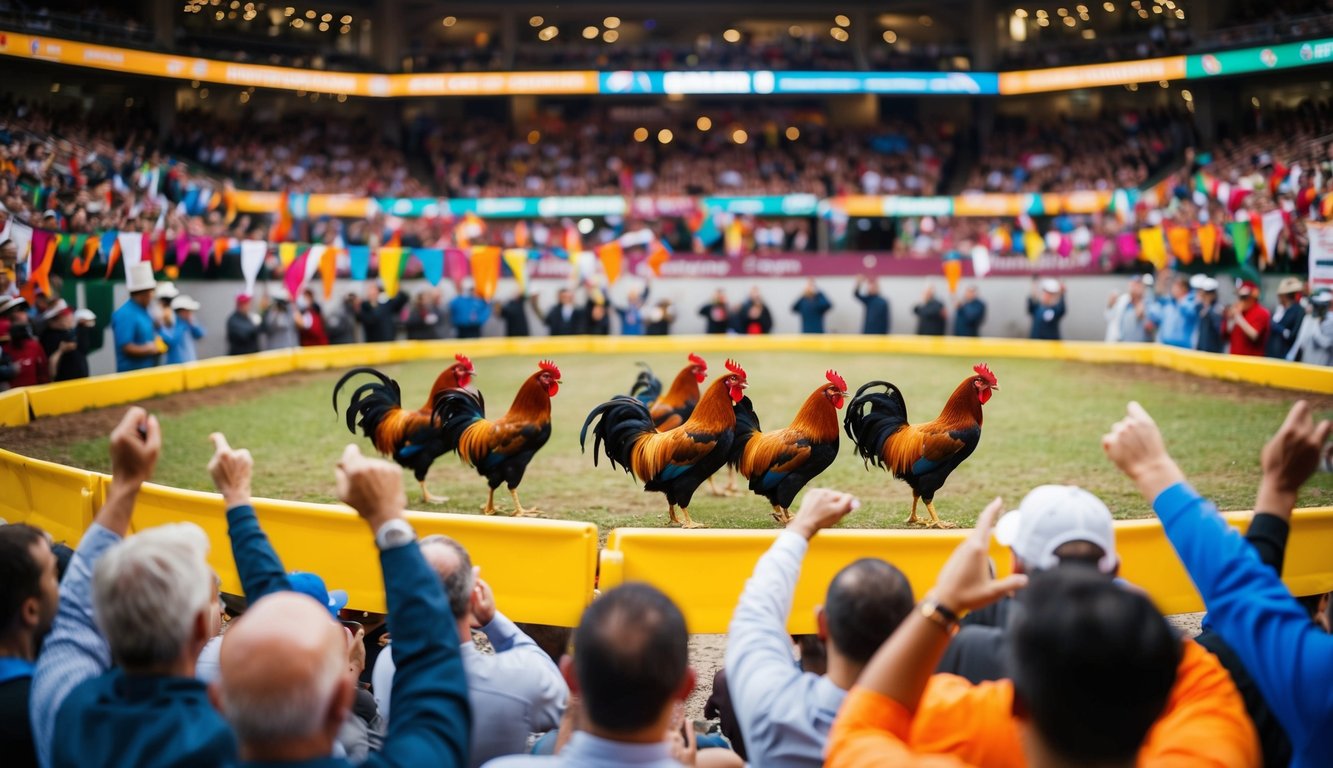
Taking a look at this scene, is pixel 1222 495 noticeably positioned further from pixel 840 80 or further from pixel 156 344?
pixel 840 80

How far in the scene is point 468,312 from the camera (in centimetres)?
2267

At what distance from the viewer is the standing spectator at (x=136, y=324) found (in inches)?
570

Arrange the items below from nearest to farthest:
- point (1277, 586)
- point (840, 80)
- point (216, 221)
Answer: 1. point (1277, 586)
2. point (216, 221)
3. point (840, 80)

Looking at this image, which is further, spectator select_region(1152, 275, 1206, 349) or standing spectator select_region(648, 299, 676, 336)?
standing spectator select_region(648, 299, 676, 336)

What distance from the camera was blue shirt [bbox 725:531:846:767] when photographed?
2689 mm

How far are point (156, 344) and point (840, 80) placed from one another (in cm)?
2561

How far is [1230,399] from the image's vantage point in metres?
14.0

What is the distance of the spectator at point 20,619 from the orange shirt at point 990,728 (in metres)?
2.16

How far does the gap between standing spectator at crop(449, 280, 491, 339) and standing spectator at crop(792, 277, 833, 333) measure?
22.3 feet

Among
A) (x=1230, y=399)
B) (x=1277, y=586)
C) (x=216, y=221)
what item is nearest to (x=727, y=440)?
(x=1277, y=586)

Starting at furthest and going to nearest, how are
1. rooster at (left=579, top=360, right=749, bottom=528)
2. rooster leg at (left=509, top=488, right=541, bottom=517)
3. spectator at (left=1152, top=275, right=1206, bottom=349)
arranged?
spectator at (left=1152, top=275, right=1206, bottom=349) → rooster leg at (left=509, top=488, right=541, bottom=517) → rooster at (left=579, top=360, right=749, bottom=528)

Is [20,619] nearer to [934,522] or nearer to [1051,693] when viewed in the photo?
[1051,693]

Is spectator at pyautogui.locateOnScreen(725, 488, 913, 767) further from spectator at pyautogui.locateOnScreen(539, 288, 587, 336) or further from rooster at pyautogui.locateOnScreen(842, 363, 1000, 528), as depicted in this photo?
spectator at pyautogui.locateOnScreen(539, 288, 587, 336)

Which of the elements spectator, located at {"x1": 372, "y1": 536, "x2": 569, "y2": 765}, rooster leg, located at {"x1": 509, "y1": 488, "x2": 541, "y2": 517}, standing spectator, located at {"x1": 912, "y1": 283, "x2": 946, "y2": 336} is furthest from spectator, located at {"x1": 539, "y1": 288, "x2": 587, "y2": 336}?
spectator, located at {"x1": 372, "y1": 536, "x2": 569, "y2": 765}
